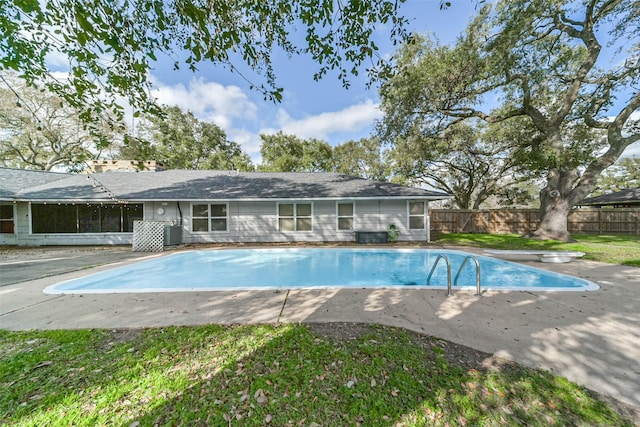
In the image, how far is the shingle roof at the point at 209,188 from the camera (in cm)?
1118

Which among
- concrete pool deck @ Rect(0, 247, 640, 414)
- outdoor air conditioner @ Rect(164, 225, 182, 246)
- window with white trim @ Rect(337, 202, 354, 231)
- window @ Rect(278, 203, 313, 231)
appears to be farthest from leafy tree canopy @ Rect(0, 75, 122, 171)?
concrete pool deck @ Rect(0, 247, 640, 414)

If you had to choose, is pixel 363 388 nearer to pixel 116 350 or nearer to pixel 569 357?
pixel 569 357

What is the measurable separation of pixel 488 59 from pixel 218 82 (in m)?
13.2

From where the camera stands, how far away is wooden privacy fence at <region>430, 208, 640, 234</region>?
15141mm

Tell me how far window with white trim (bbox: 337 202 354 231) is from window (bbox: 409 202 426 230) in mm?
3125

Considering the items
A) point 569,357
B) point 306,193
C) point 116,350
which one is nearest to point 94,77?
point 116,350

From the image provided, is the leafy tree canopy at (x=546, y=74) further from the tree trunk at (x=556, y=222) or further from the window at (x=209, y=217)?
the window at (x=209, y=217)

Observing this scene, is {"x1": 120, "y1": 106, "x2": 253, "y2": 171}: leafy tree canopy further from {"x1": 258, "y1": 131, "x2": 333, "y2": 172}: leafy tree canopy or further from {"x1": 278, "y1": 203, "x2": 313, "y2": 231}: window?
{"x1": 278, "y1": 203, "x2": 313, "y2": 231}: window

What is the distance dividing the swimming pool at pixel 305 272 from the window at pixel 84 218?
16.8ft

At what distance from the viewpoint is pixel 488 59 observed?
1000cm

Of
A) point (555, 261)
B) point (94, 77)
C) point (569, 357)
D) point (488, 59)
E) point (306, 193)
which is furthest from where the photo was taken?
point (306, 193)

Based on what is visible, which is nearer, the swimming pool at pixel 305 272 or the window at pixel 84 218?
the swimming pool at pixel 305 272

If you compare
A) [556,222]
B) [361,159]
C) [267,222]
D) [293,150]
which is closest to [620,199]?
[556,222]

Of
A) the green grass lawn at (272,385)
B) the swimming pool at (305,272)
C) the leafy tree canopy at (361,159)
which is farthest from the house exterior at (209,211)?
the leafy tree canopy at (361,159)
